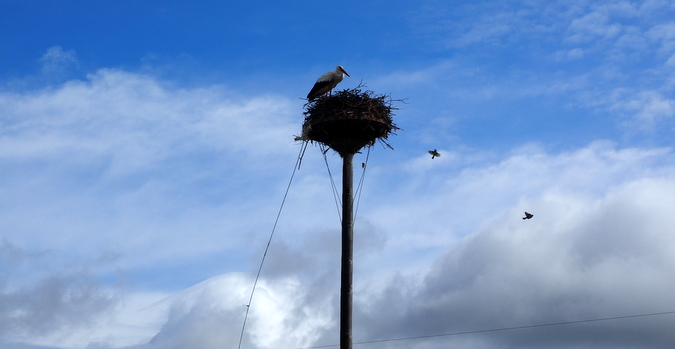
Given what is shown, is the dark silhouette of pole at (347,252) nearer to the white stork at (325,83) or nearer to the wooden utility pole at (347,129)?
the wooden utility pole at (347,129)

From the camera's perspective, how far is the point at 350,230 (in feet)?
55.7

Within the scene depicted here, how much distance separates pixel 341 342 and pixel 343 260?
6.53 ft

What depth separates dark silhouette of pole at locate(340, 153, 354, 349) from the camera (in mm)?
15942

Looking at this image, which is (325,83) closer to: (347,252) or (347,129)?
(347,129)

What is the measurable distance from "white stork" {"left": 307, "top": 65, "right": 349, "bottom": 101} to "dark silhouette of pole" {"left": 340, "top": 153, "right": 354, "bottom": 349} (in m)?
2.42

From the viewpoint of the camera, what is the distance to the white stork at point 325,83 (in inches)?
749

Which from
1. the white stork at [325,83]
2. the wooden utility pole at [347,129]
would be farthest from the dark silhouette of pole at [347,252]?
the white stork at [325,83]

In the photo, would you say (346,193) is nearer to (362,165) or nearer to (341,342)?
(362,165)

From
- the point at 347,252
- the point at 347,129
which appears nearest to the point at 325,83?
the point at 347,129

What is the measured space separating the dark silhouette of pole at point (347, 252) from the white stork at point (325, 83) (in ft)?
7.93

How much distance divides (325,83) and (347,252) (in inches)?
198

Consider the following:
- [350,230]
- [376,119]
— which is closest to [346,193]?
[350,230]

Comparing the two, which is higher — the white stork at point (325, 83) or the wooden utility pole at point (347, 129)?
the white stork at point (325, 83)

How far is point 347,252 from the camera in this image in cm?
1675
